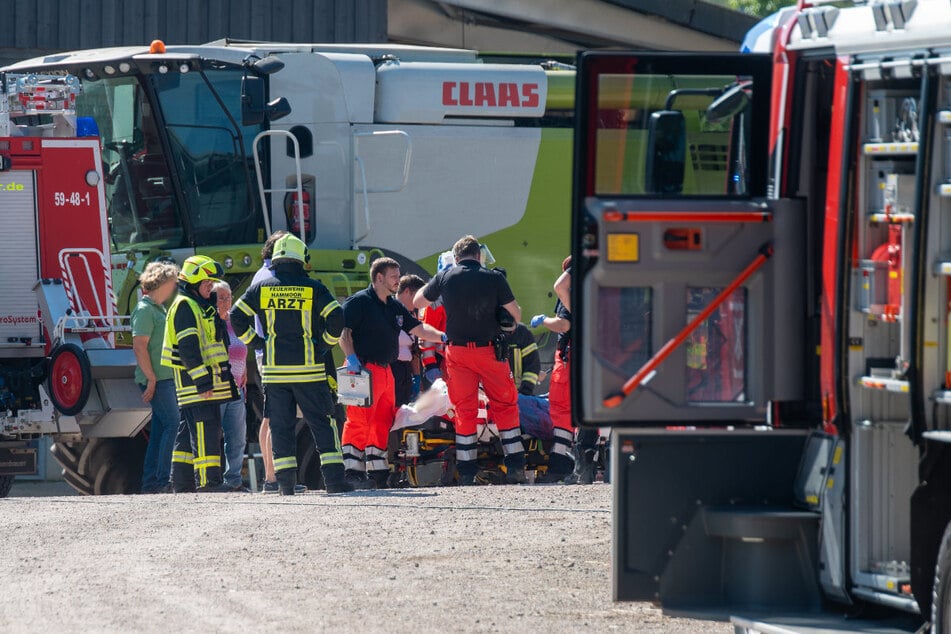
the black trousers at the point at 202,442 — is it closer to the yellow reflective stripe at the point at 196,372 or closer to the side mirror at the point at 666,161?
the yellow reflective stripe at the point at 196,372

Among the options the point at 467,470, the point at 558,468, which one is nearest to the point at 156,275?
the point at 467,470

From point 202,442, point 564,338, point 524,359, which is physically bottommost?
point 202,442

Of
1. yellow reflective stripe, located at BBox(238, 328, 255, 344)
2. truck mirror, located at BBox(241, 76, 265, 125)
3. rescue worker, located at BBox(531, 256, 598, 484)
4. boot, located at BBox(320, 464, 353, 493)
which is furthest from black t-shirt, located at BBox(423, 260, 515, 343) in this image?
truck mirror, located at BBox(241, 76, 265, 125)

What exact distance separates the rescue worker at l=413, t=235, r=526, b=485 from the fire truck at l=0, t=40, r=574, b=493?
1384 millimetres

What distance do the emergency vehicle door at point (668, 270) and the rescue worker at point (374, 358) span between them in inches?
231

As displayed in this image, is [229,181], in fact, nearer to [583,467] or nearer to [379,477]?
[379,477]

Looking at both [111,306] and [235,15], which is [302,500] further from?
[235,15]

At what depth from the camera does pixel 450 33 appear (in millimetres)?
22516

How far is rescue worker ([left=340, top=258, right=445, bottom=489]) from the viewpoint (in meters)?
11.8

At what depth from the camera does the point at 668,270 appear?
5.91 metres

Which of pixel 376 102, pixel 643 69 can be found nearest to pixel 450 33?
pixel 376 102

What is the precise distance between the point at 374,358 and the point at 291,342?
38.9 inches

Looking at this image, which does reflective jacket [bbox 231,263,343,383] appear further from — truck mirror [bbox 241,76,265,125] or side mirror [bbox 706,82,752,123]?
side mirror [bbox 706,82,752,123]

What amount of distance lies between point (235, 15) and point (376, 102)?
852 cm
